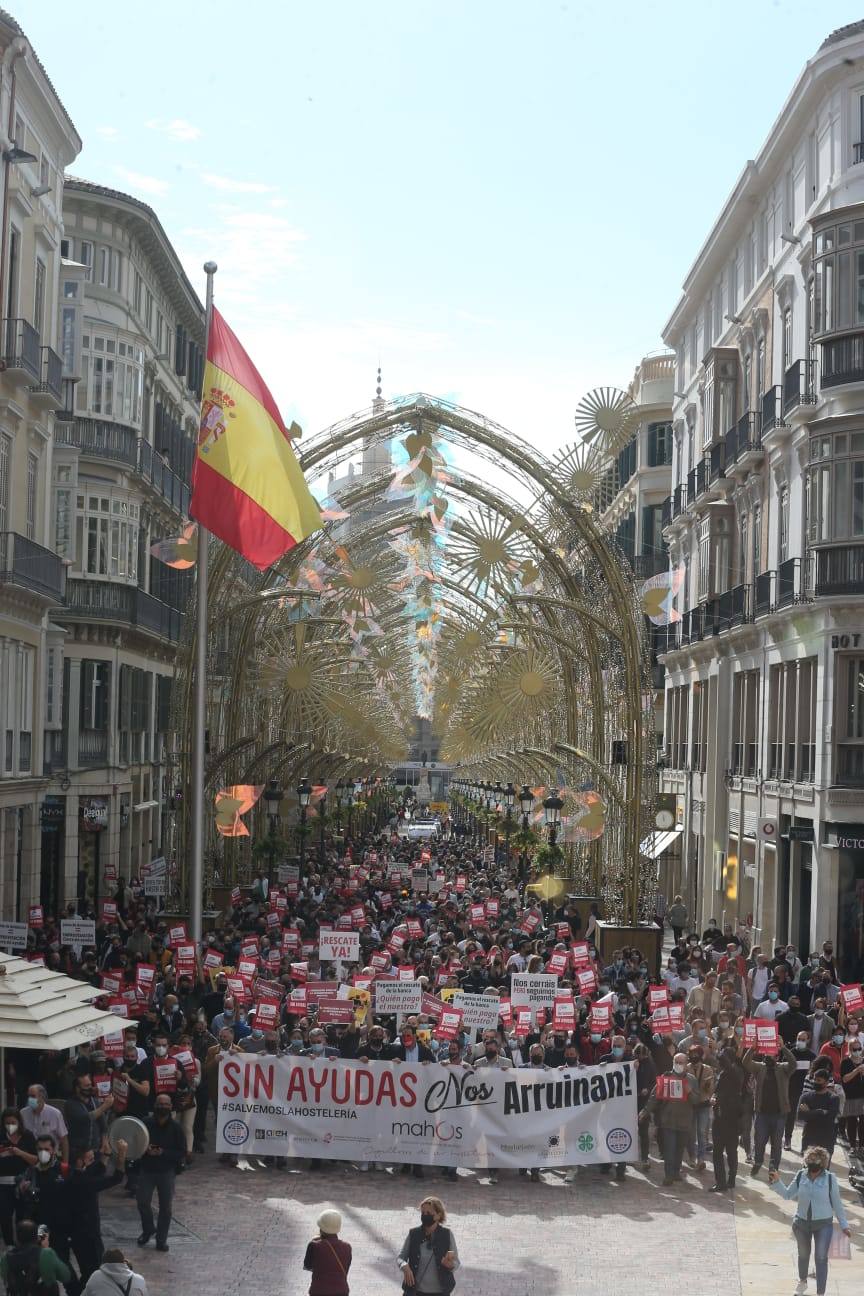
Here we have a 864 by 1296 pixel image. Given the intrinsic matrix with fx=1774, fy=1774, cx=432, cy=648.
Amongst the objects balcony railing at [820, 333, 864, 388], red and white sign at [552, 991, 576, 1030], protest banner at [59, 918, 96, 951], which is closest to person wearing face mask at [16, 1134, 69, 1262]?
red and white sign at [552, 991, 576, 1030]

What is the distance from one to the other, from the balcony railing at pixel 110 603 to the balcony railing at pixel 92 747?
10.1 feet

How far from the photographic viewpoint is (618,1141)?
19297 millimetres

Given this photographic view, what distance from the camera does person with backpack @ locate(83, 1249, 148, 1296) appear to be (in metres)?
11.8

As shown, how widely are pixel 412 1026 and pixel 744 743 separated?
86.0 feet

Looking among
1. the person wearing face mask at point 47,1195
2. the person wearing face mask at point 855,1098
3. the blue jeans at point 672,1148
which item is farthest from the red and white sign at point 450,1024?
the person wearing face mask at point 47,1195

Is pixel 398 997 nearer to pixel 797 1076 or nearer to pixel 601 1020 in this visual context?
pixel 601 1020

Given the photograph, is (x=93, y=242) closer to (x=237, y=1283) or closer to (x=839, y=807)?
(x=839, y=807)

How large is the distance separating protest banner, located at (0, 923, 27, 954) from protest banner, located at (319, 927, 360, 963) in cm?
479

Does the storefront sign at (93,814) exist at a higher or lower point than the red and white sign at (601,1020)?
higher

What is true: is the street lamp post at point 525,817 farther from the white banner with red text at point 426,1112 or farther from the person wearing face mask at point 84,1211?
the person wearing face mask at point 84,1211

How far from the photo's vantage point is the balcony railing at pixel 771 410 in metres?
39.3

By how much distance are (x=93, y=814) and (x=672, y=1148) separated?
29171 mm

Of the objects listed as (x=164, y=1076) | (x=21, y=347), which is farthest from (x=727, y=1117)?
(x=21, y=347)

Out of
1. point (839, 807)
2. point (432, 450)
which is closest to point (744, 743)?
Result: point (839, 807)
